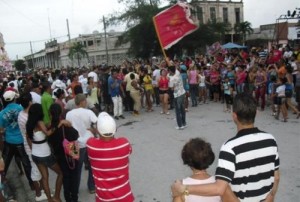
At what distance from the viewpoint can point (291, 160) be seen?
687 cm

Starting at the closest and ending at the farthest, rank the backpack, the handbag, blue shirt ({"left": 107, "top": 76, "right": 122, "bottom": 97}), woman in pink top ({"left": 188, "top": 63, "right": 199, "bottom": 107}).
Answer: the handbag, the backpack, blue shirt ({"left": 107, "top": 76, "right": 122, "bottom": 97}), woman in pink top ({"left": 188, "top": 63, "right": 199, "bottom": 107})

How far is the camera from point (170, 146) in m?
8.62

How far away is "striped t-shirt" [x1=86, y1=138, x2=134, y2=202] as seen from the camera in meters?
3.64

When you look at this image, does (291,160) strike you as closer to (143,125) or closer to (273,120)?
(273,120)

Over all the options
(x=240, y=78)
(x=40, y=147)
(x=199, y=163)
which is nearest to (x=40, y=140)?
(x=40, y=147)

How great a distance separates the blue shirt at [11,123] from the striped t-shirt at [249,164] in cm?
473

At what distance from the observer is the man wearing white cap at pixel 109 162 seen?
3.64 m

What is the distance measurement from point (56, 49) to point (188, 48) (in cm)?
5986

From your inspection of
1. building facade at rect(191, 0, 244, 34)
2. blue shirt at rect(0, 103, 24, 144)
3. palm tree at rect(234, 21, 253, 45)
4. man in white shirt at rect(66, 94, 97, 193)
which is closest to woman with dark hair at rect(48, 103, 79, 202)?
man in white shirt at rect(66, 94, 97, 193)

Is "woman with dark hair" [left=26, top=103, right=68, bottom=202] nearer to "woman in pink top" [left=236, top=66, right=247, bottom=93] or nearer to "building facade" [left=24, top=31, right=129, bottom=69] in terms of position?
"woman in pink top" [left=236, top=66, right=247, bottom=93]

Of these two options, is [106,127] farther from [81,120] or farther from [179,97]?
[179,97]

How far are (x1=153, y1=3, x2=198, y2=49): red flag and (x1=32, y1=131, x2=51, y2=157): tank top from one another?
20.1 ft

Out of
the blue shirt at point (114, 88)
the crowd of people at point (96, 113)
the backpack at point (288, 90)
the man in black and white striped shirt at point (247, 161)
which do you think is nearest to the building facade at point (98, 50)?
the crowd of people at point (96, 113)

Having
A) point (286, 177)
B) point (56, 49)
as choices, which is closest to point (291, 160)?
point (286, 177)
